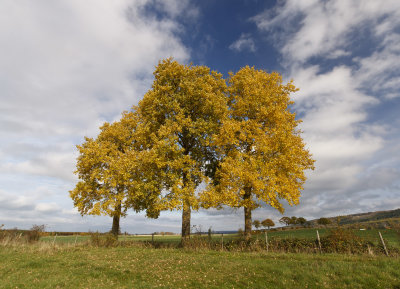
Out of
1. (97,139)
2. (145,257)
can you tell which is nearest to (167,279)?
(145,257)

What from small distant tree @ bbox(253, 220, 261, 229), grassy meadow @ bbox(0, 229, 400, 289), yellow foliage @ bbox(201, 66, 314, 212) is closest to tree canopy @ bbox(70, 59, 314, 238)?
yellow foliage @ bbox(201, 66, 314, 212)

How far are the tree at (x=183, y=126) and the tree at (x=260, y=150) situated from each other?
6.25 feet

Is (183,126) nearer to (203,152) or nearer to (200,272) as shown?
(203,152)

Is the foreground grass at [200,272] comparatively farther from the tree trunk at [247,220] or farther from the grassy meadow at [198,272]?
the tree trunk at [247,220]

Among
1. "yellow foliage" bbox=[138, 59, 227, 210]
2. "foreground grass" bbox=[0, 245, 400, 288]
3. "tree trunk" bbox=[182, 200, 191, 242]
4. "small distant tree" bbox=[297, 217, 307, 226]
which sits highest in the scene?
"yellow foliage" bbox=[138, 59, 227, 210]

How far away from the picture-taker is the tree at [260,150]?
20.0 meters

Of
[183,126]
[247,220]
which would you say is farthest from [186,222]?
[183,126]

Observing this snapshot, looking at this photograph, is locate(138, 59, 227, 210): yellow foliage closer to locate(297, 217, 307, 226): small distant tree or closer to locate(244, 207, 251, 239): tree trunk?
locate(244, 207, 251, 239): tree trunk

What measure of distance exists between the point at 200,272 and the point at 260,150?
1198 centimetres

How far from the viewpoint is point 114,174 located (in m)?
24.0

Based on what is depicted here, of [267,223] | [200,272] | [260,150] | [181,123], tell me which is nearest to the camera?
[200,272]

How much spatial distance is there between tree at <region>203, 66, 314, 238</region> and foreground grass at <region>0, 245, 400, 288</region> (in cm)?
550

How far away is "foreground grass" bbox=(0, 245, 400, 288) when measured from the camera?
34.8 ft

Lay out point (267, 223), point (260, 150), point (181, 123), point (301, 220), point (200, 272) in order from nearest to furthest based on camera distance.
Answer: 1. point (200, 272)
2. point (260, 150)
3. point (181, 123)
4. point (301, 220)
5. point (267, 223)
